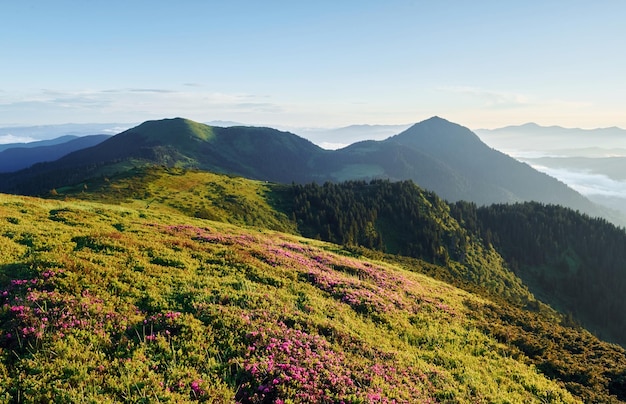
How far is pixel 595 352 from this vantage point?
24.2 m

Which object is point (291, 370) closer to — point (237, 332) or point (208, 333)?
point (237, 332)

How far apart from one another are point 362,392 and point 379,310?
10153 mm

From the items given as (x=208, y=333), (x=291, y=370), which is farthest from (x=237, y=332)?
(x=291, y=370)

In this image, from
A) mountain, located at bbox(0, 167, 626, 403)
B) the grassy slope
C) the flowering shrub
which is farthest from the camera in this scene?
the flowering shrub

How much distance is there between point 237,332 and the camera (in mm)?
13109

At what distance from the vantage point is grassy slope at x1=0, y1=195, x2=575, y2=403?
32.7ft

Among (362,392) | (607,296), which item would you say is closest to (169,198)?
(362,392)

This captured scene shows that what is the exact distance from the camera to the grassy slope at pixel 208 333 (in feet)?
32.7

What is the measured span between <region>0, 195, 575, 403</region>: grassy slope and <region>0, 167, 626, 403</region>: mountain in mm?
64

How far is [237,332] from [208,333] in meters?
1.11

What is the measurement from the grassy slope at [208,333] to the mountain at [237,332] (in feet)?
0.21

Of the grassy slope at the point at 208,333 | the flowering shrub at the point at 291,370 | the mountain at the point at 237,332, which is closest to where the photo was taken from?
the grassy slope at the point at 208,333

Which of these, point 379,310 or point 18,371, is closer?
point 18,371

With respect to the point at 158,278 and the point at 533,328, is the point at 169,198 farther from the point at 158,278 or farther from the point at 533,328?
the point at 533,328
